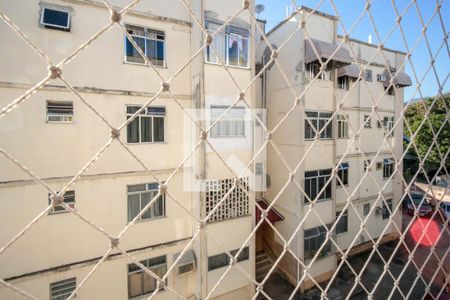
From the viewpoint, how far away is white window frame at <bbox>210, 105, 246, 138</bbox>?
10.4 feet

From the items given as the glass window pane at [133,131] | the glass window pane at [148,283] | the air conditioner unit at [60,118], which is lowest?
the glass window pane at [148,283]

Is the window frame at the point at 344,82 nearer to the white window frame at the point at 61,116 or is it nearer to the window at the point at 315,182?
the window at the point at 315,182

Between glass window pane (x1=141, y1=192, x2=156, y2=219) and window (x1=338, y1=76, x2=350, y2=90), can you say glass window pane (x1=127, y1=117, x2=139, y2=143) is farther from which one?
window (x1=338, y1=76, x2=350, y2=90)

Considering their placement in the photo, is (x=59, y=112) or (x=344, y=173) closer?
(x=59, y=112)

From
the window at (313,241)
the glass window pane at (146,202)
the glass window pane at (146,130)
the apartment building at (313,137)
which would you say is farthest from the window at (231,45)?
the window at (313,241)

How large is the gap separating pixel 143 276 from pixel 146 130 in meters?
1.96

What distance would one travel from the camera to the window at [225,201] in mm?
3233

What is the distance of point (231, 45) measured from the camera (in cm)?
324

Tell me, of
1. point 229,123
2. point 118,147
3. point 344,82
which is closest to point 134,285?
point 118,147

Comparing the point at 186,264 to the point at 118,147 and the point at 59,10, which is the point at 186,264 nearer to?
the point at 118,147

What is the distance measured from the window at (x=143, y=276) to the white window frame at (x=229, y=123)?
1877mm

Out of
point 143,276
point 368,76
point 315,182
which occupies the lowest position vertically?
point 143,276

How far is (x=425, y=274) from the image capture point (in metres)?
4.92

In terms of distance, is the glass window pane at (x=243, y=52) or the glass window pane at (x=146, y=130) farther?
the glass window pane at (x=243, y=52)
